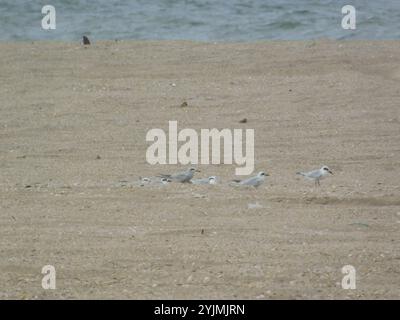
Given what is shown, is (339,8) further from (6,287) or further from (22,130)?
(6,287)

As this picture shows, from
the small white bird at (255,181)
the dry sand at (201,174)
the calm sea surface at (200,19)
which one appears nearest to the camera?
the dry sand at (201,174)

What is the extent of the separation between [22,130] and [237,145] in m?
2.83

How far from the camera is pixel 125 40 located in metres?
18.4

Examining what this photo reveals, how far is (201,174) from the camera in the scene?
988cm

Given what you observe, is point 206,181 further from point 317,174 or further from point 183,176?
point 317,174

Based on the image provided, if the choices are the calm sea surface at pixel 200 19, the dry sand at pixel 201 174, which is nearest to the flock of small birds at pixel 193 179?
the dry sand at pixel 201 174

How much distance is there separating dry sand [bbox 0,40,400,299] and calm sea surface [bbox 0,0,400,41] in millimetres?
2083

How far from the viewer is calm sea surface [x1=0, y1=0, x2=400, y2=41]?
63.6 feet

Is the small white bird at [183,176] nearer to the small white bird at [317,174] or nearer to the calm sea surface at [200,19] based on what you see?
the small white bird at [317,174]

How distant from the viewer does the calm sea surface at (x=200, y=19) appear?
1938cm

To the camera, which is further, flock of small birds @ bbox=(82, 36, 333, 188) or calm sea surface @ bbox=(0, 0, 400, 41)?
calm sea surface @ bbox=(0, 0, 400, 41)

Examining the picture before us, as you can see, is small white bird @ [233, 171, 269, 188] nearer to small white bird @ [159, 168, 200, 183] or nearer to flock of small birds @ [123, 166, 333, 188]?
flock of small birds @ [123, 166, 333, 188]

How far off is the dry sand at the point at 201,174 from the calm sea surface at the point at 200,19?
6.83 ft

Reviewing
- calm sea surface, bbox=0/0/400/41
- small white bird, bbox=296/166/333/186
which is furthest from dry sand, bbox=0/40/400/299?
calm sea surface, bbox=0/0/400/41
